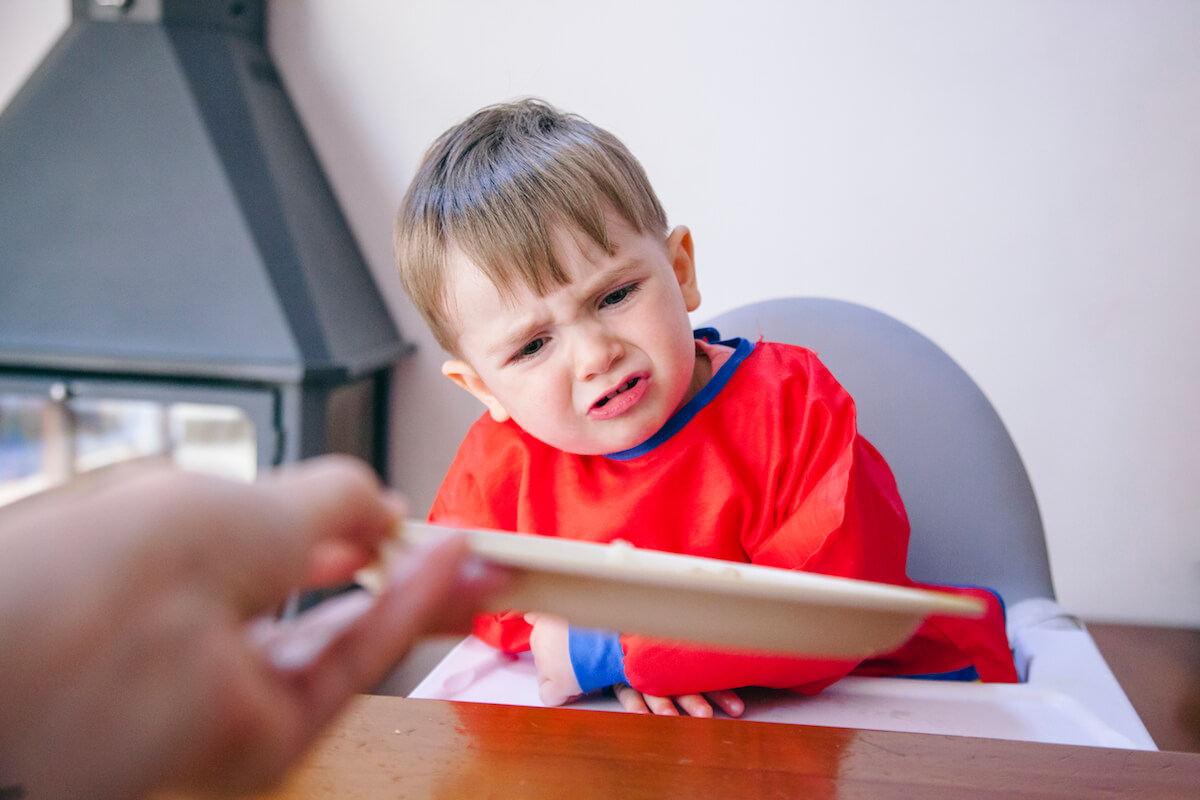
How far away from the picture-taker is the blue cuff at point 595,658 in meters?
0.65

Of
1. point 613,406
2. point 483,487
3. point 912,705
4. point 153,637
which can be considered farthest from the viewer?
point 483,487

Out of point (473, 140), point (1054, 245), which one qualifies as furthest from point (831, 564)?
point (1054, 245)

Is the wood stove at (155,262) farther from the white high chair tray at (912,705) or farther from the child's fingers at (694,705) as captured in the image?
the child's fingers at (694,705)

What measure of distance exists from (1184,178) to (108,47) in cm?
199

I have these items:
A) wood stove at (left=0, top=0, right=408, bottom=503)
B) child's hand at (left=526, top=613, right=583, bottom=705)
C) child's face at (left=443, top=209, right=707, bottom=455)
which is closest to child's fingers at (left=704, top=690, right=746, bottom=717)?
child's hand at (left=526, top=613, right=583, bottom=705)

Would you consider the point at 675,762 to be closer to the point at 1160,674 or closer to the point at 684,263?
the point at 684,263

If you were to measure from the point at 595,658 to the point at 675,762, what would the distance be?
0.85 ft

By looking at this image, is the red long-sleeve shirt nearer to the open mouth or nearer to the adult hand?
the open mouth

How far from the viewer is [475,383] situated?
86cm

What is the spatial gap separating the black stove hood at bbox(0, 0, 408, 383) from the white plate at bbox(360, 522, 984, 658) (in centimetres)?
126

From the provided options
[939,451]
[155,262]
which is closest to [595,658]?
[939,451]

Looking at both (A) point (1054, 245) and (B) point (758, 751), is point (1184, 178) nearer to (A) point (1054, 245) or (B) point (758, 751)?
(A) point (1054, 245)

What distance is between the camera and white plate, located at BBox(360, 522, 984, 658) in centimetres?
26

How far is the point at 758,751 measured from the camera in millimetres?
415
